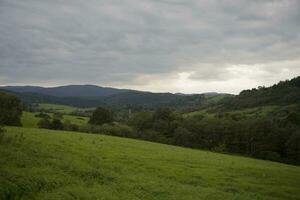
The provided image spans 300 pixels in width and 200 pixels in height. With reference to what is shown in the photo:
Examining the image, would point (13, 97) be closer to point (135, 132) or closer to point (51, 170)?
point (135, 132)

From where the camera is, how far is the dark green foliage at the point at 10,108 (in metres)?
76.1

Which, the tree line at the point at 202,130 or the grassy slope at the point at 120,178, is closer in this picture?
the grassy slope at the point at 120,178

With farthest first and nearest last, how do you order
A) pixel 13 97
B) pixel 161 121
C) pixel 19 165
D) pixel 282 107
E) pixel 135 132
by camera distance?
pixel 282 107, pixel 161 121, pixel 135 132, pixel 13 97, pixel 19 165

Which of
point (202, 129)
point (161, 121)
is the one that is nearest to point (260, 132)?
point (202, 129)

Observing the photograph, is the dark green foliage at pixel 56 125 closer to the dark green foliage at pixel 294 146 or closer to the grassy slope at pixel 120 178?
the grassy slope at pixel 120 178

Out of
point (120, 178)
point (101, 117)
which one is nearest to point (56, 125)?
point (101, 117)

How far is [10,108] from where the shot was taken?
79312 millimetres

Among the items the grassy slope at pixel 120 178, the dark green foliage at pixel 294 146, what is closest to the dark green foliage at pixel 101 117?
the dark green foliage at pixel 294 146

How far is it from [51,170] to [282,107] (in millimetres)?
179276

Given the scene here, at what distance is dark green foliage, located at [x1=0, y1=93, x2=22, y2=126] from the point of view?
250ft

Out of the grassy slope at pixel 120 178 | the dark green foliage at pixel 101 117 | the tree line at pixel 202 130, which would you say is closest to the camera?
the grassy slope at pixel 120 178

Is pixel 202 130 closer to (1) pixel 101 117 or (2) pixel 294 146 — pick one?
(2) pixel 294 146

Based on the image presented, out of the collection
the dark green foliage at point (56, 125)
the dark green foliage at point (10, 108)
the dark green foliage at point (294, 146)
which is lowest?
the dark green foliage at point (294, 146)

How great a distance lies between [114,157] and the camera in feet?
113
